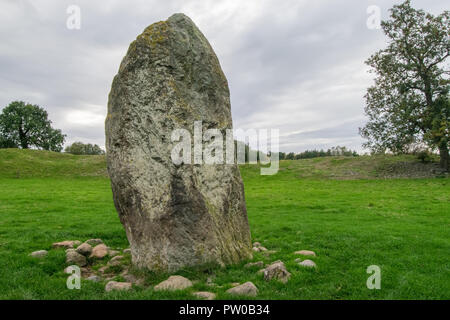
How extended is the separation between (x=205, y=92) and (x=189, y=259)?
3942 millimetres

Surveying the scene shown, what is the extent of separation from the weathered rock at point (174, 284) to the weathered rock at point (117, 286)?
25.2 inches

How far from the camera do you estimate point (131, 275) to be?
7219 mm

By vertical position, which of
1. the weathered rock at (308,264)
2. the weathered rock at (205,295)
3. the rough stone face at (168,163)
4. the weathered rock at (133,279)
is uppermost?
the rough stone face at (168,163)

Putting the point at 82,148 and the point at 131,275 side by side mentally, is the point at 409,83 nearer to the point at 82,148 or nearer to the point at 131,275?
the point at 131,275

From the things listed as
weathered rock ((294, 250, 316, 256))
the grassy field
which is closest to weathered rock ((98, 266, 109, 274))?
the grassy field

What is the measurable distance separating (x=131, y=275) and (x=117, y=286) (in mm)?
954

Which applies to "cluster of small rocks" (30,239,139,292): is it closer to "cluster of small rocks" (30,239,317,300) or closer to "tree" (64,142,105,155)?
"cluster of small rocks" (30,239,317,300)

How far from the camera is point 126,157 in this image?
738 cm

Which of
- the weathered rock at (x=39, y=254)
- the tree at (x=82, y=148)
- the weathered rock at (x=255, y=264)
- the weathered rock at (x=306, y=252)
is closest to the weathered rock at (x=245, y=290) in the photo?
the weathered rock at (x=255, y=264)

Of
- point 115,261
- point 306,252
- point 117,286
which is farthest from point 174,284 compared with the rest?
point 306,252

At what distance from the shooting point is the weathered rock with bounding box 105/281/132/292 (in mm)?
6195

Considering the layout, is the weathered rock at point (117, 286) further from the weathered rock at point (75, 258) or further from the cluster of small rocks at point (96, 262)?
the weathered rock at point (75, 258)

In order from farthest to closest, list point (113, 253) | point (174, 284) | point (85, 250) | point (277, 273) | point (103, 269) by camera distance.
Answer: point (113, 253) → point (85, 250) → point (103, 269) → point (277, 273) → point (174, 284)

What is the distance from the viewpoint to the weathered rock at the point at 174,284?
6008 millimetres
